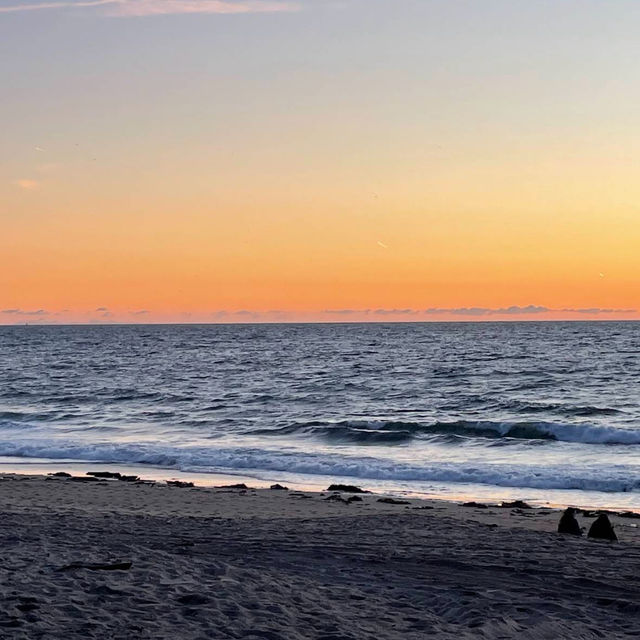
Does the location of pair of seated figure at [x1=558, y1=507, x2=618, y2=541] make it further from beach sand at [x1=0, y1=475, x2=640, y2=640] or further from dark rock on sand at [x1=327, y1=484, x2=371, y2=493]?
dark rock on sand at [x1=327, y1=484, x2=371, y2=493]

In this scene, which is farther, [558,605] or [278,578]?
[278,578]

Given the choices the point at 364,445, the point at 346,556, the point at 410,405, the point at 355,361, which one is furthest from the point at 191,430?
the point at 355,361

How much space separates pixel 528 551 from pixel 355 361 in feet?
202

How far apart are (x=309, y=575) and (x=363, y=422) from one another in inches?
934

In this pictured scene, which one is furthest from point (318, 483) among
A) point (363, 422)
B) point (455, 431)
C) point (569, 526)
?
point (363, 422)

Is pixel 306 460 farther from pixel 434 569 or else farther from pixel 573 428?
pixel 434 569

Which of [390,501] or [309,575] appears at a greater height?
[309,575]

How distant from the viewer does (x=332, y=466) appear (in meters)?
23.1

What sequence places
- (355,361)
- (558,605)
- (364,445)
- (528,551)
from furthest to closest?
(355,361) → (364,445) → (528,551) → (558,605)

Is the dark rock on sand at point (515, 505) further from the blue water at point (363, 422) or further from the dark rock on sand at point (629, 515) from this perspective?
the blue water at point (363, 422)

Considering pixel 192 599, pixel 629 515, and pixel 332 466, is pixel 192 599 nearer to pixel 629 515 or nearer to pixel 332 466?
pixel 629 515

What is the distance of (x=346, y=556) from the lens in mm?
10602

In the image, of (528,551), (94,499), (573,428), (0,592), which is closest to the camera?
(0,592)

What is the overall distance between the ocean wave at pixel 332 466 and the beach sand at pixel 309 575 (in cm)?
563
